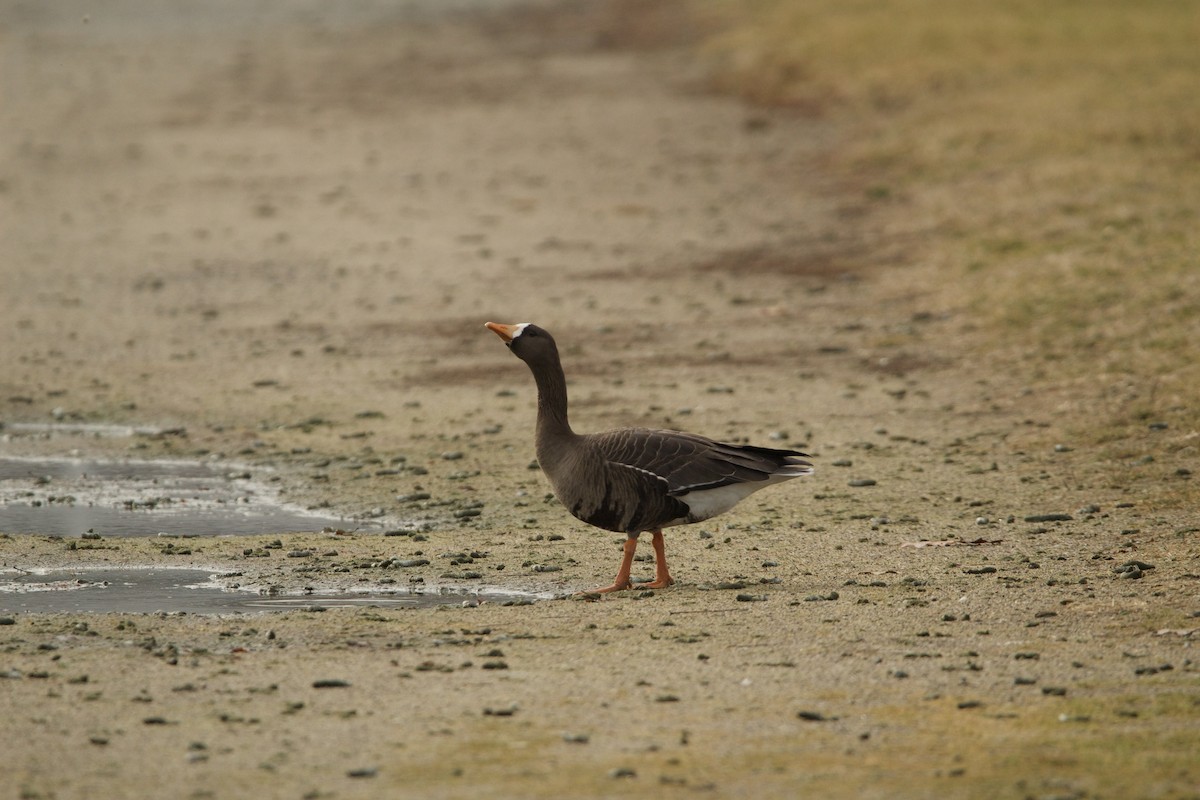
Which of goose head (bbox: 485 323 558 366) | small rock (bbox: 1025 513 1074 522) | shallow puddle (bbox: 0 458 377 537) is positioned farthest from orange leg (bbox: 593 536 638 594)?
small rock (bbox: 1025 513 1074 522)

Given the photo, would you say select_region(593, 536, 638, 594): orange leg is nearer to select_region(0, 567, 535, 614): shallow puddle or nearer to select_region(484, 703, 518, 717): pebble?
select_region(0, 567, 535, 614): shallow puddle

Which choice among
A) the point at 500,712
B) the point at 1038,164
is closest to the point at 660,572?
the point at 500,712

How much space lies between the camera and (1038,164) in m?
17.5

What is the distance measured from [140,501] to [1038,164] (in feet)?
35.4

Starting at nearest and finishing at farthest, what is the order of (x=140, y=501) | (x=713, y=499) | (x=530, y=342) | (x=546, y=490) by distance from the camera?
(x=713, y=499) → (x=530, y=342) → (x=140, y=501) → (x=546, y=490)

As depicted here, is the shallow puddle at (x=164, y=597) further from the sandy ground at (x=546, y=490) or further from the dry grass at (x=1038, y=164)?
the dry grass at (x=1038, y=164)

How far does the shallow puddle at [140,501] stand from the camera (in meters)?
9.01

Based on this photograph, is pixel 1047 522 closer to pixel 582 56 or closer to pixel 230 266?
pixel 230 266

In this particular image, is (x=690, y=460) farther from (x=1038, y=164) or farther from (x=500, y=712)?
(x=1038, y=164)

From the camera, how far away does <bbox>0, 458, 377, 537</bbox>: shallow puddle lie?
29.6ft

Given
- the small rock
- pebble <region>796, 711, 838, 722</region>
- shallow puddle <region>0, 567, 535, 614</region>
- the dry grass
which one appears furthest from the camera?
the dry grass

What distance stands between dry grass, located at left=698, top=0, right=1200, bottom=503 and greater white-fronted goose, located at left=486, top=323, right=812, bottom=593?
2985 millimetres

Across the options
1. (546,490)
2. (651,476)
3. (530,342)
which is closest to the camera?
(651,476)

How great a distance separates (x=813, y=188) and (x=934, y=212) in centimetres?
253
